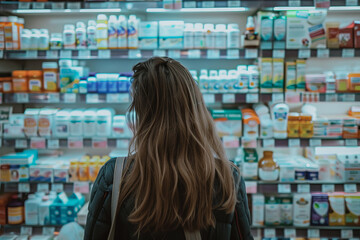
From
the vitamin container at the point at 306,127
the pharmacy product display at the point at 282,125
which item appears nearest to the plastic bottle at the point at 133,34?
the pharmacy product display at the point at 282,125

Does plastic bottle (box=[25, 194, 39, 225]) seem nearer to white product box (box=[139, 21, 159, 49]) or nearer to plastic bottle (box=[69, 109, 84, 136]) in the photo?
plastic bottle (box=[69, 109, 84, 136])

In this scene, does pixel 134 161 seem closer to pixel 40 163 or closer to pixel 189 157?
pixel 189 157

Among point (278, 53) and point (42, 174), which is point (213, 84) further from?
point (42, 174)

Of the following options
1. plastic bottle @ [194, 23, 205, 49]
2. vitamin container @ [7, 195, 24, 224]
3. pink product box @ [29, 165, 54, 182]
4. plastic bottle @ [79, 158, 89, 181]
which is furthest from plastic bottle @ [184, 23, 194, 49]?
vitamin container @ [7, 195, 24, 224]

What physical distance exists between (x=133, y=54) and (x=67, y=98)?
72cm

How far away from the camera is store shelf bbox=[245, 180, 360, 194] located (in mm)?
3197

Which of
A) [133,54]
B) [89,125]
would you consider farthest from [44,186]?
[133,54]

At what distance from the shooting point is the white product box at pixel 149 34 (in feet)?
10.5

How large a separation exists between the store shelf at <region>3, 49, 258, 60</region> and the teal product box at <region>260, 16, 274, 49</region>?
101 mm

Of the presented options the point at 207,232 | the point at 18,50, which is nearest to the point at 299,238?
the point at 207,232

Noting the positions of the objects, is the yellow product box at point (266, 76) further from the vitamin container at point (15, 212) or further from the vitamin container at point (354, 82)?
the vitamin container at point (15, 212)

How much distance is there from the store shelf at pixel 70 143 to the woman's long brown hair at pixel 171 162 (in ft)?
6.34

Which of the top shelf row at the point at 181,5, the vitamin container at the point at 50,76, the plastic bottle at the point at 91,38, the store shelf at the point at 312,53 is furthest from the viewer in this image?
the vitamin container at the point at 50,76

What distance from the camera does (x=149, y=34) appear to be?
321 cm
